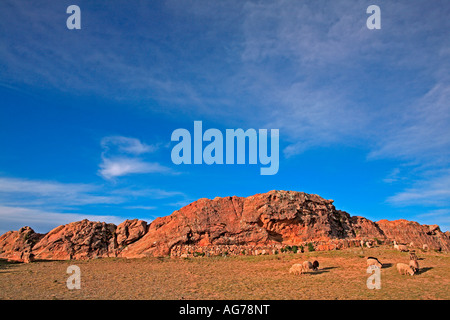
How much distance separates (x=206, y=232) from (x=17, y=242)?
2770 centimetres

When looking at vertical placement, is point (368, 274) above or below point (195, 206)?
Answer: below

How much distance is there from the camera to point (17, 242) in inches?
1721

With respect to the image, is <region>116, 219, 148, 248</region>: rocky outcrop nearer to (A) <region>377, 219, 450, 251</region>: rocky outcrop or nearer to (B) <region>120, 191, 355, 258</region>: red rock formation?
(B) <region>120, 191, 355, 258</region>: red rock formation

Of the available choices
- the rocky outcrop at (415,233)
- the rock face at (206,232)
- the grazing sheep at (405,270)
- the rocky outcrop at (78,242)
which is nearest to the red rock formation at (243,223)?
the rock face at (206,232)

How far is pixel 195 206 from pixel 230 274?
2253 centimetres

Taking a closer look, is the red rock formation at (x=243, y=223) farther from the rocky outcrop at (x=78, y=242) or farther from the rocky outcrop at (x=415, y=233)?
the rocky outcrop at (x=415, y=233)

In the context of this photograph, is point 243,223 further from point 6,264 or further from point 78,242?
point 6,264

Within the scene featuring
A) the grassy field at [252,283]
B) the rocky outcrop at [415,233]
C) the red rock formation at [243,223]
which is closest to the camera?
the grassy field at [252,283]

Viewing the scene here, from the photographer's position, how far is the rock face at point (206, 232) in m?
42.2

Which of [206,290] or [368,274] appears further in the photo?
[368,274]

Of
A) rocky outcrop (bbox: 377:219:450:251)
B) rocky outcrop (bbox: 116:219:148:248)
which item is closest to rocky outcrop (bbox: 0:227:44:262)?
rocky outcrop (bbox: 116:219:148:248)
